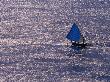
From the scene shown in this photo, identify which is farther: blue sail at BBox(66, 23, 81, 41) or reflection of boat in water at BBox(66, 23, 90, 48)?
blue sail at BBox(66, 23, 81, 41)

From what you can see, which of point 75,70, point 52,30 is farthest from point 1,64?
point 52,30

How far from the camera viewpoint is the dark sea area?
110 metres

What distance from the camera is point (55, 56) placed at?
123 m

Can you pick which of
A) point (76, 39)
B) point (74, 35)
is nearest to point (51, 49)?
point (76, 39)

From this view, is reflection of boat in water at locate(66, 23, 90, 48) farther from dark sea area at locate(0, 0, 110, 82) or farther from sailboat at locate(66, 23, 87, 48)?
dark sea area at locate(0, 0, 110, 82)

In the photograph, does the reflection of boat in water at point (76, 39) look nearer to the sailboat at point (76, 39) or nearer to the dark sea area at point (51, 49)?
the sailboat at point (76, 39)

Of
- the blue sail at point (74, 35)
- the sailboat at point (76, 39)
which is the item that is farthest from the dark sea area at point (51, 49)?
the blue sail at point (74, 35)

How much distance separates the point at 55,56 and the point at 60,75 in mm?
14358

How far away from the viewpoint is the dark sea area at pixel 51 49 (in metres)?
110

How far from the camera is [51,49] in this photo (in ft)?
424

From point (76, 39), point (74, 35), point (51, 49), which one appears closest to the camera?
point (51, 49)

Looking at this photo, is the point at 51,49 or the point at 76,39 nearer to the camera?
the point at 51,49

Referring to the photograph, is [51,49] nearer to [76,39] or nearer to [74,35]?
[76,39]

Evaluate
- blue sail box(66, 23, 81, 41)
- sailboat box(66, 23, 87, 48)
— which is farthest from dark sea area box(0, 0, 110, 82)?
blue sail box(66, 23, 81, 41)
